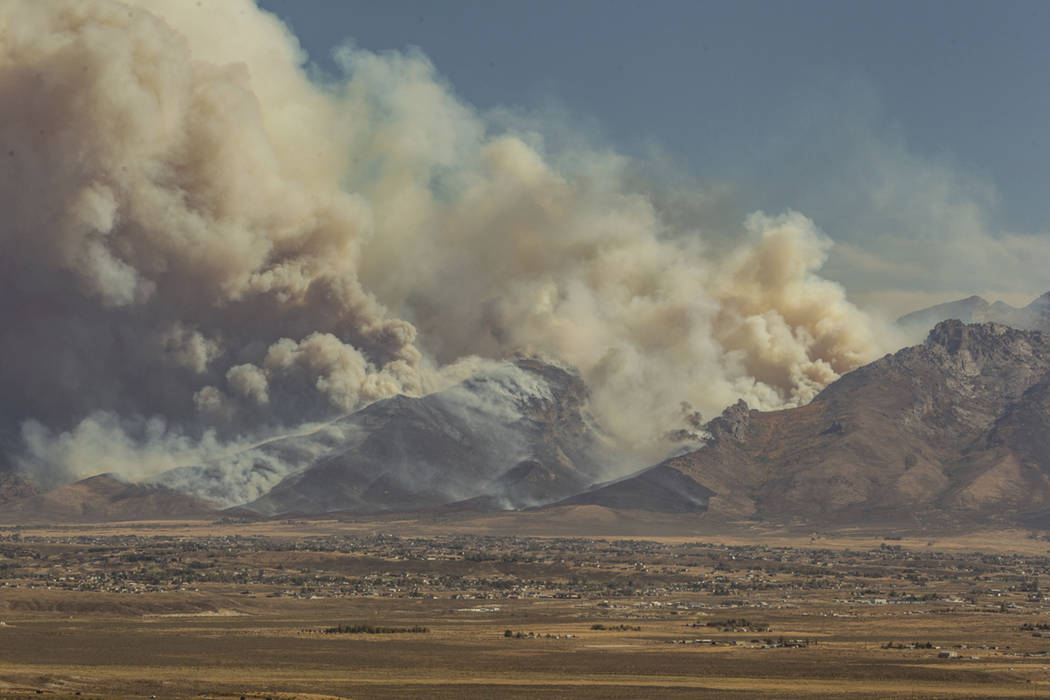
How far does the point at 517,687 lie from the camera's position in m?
116

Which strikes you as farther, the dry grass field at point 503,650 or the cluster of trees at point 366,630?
the cluster of trees at point 366,630

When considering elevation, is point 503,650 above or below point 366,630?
below

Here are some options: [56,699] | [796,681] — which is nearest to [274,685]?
[56,699]

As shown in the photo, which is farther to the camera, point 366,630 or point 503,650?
point 366,630

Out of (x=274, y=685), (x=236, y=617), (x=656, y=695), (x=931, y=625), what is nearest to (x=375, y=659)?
(x=274, y=685)

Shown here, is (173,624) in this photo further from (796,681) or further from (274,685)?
(796,681)

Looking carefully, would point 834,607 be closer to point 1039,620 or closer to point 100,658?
point 1039,620

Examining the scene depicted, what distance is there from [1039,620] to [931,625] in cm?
1699

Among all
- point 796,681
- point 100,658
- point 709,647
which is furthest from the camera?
point 709,647

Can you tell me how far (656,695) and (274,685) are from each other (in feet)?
102

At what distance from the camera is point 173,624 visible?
554ft

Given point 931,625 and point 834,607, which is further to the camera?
point 834,607

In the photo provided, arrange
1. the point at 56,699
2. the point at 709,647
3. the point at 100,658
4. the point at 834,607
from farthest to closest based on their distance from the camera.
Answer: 1. the point at 834,607
2. the point at 709,647
3. the point at 100,658
4. the point at 56,699

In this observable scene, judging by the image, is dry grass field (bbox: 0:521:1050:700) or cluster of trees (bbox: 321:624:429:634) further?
cluster of trees (bbox: 321:624:429:634)
